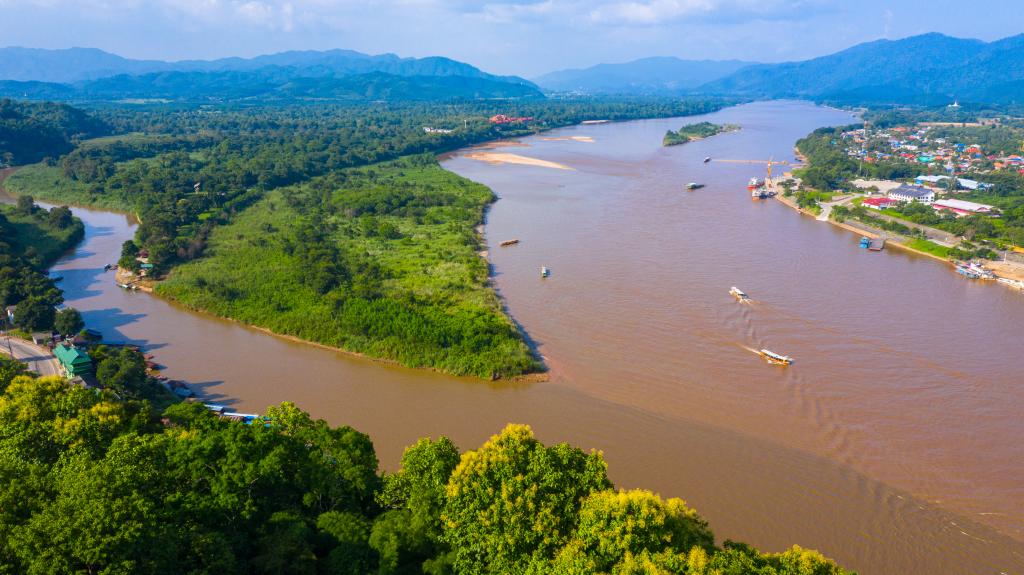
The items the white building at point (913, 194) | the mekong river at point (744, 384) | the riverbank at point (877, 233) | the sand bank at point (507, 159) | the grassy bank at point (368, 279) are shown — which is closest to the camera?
the mekong river at point (744, 384)

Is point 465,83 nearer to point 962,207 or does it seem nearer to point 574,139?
point 574,139

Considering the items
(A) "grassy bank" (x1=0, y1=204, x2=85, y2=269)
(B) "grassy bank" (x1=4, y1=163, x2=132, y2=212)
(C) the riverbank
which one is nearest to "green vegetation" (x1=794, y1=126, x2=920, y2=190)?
(C) the riverbank

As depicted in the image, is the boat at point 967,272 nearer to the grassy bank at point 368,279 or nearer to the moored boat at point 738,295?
the moored boat at point 738,295

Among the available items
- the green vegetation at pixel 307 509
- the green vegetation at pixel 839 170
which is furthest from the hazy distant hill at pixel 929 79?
the green vegetation at pixel 307 509

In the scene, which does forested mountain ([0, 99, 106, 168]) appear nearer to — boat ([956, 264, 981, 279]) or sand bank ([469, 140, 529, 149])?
sand bank ([469, 140, 529, 149])

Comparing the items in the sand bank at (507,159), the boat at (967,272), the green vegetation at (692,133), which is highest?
the green vegetation at (692,133)

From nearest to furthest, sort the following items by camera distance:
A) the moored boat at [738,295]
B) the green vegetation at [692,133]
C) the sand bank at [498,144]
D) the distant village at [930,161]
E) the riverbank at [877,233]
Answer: the moored boat at [738,295], the riverbank at [877,233], the distant village at [930,161], the sand bank at [498,144], the green vegetation at [692,133]
